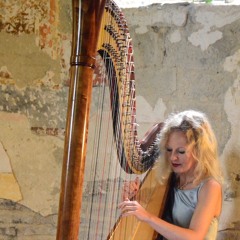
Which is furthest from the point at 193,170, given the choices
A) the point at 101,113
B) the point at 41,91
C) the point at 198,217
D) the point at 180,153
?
the point at 41,91

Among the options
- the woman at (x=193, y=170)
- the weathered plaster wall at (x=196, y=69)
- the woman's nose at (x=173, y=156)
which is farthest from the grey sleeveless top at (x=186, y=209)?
the weathered plaster wall at (x=196, y=69)

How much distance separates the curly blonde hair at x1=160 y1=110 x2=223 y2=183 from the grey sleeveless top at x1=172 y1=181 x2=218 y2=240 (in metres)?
0.06

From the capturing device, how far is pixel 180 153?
5.40ft

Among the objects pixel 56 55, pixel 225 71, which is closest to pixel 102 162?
pixel 56 55

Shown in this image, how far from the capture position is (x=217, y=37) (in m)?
2.42

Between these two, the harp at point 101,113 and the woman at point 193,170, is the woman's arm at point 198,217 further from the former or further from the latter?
the harp at point 101,113

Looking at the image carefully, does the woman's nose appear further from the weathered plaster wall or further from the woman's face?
the weathered plaster wall

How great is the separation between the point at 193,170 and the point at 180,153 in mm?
96

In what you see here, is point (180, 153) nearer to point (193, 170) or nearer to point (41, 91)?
point (193, 170)

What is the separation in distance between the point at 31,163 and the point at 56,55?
68 cm

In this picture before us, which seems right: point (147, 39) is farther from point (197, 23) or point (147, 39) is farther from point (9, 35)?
point (9, 35)

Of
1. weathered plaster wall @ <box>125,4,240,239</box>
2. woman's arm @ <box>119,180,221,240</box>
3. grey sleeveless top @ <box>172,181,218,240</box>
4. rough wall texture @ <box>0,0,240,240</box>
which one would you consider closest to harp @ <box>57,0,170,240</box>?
grey sleeveless top @ <box>172,181,218,240</box>

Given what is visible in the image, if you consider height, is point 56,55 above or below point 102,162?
above

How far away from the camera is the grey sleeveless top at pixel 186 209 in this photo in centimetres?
164
